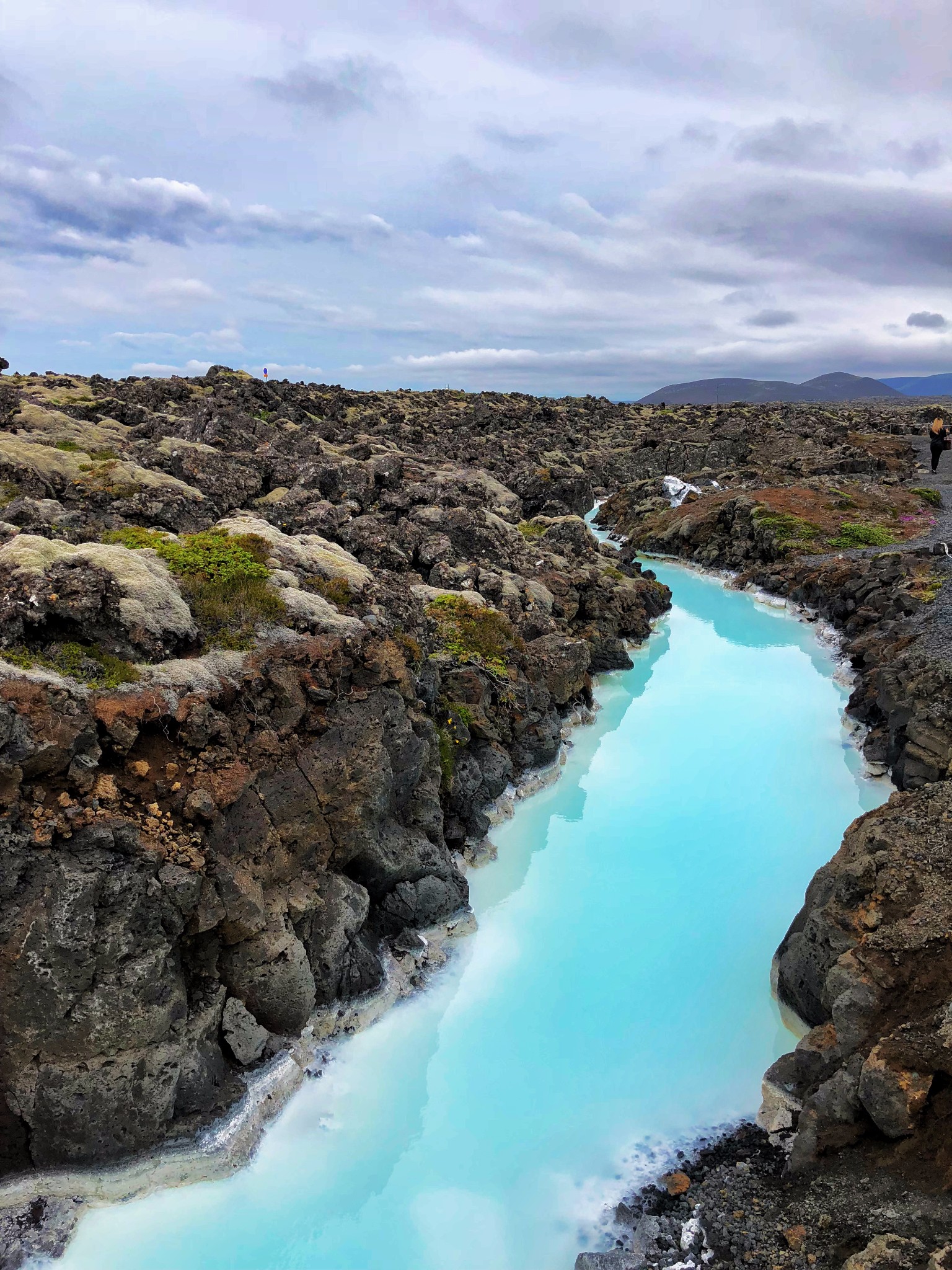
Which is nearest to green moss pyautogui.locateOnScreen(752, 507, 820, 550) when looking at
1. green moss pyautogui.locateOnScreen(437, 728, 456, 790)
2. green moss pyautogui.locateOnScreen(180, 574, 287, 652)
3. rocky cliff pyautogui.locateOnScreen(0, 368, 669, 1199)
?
rocky cliff pyautogui.locateOnScreen(0, 368, 669, 1199)

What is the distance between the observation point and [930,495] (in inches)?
2344

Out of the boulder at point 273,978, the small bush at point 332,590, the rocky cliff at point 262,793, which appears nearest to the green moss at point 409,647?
the rocky cliff at point 262,793

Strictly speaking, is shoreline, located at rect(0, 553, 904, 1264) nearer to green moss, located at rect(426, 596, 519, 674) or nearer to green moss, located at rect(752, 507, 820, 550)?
green moss, located at rect(426, 596, 519, 674)

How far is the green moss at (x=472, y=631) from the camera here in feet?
79.5

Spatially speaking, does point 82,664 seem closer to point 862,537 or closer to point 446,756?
point 446,756

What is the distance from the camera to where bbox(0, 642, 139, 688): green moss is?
41.4ft

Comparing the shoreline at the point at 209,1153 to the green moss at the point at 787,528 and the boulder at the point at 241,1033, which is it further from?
the green moss at the point at 787,528

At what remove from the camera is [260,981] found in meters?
12.8

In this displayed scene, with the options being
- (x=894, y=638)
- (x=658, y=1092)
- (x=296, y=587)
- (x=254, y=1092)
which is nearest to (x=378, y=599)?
(x=296, y=587)

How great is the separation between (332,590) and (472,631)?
7.54m

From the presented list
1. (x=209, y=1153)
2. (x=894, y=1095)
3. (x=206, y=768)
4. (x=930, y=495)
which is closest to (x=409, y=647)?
(x=206, y=768)

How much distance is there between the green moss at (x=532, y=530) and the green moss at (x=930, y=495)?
3452cm

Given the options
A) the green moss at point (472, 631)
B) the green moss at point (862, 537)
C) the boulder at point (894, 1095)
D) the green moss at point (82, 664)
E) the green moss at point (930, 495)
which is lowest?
the boulder at point (894, 1095)

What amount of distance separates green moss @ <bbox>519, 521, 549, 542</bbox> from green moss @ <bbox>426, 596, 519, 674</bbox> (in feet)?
51.4
